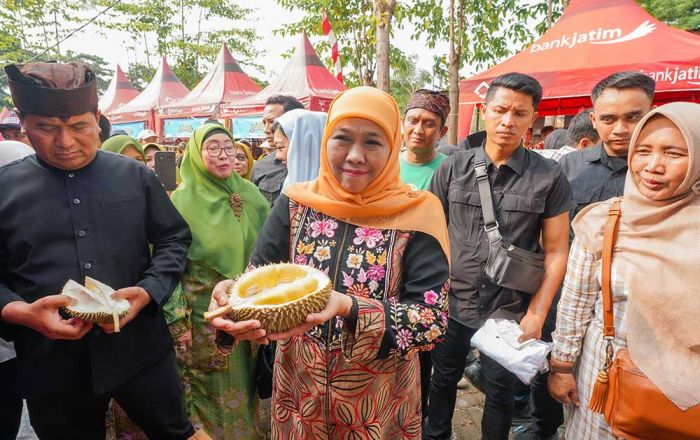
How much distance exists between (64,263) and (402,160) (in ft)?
7.78

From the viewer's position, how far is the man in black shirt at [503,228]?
2.29 metres

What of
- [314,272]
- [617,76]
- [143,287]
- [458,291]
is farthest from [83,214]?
[617,76]

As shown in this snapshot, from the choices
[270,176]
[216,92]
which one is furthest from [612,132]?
[216,92]

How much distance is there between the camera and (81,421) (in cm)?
194

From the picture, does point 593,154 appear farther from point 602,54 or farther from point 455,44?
point 455,44

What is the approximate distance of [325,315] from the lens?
4.00 ft

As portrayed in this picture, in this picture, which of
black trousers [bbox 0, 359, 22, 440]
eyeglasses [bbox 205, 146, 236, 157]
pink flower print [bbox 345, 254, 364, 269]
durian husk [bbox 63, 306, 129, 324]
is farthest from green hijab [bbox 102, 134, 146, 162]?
pink flower print [bbox 345, 254, 364, 269]

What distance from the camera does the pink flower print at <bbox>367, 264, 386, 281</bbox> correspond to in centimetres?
156

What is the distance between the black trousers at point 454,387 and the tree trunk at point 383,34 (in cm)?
528

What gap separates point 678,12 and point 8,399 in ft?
90.9

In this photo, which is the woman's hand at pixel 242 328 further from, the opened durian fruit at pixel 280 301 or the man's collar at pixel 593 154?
the man's collar at pixel 593 154

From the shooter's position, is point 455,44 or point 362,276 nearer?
point 362,276

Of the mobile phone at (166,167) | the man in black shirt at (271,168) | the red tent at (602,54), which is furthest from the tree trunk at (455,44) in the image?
the mobile phone at (166,167)

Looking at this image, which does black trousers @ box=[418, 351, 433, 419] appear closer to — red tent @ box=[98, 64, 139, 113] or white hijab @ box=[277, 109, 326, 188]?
white hijab @ box=[277, 109, 326, 188]
